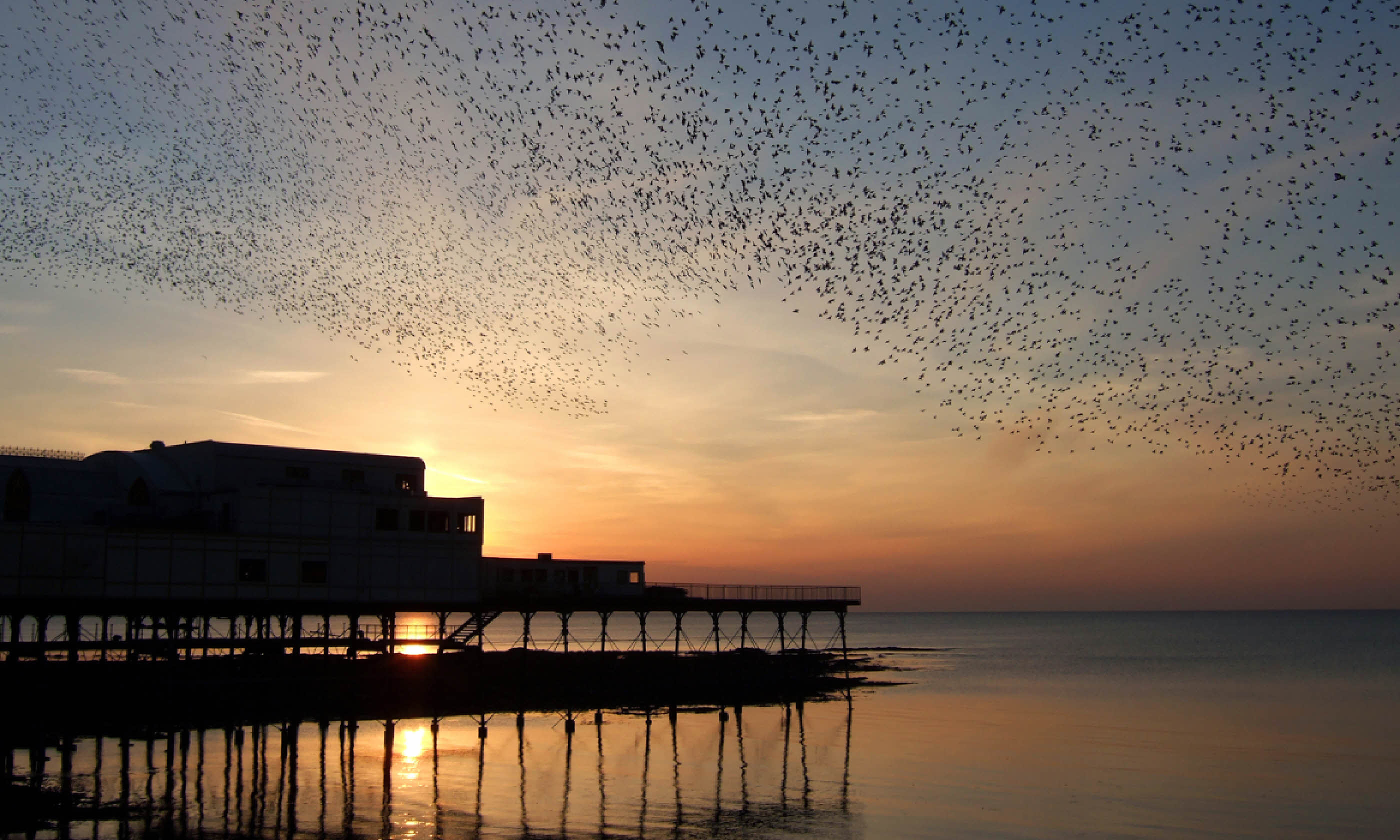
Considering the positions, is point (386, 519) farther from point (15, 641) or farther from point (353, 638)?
point (15, 641)

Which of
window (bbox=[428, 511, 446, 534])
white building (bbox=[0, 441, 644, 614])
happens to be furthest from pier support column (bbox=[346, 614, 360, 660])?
window (bbox=[428, 511, 446, 534])

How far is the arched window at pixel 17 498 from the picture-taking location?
145ft

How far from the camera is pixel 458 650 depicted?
79.9 meters

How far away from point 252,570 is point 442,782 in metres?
12.2

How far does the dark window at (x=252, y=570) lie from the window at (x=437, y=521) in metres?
8.06

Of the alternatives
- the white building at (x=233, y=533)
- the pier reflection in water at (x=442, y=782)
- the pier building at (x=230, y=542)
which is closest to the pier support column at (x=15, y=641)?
the pier building at (x=230, y=542)

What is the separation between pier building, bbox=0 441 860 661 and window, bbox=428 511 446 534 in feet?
0.23

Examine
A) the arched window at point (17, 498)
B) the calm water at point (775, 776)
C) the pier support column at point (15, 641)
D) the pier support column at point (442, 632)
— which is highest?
the arched window at point (17, 498)

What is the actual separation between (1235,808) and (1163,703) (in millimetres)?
50601

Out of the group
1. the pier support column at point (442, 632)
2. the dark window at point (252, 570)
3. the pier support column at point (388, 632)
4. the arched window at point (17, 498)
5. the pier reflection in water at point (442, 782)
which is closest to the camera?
the pier reflection in water at point (442, 782)

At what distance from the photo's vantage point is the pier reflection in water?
37.8 metres

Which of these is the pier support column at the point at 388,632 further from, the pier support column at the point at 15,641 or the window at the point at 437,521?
the pier support column at the point at 15,641

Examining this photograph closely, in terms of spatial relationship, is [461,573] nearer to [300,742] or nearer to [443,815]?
[300,742]

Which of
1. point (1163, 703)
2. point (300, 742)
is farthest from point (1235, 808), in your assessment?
point (1163, 703)
